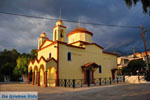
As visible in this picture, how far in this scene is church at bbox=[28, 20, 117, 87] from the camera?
1983cm

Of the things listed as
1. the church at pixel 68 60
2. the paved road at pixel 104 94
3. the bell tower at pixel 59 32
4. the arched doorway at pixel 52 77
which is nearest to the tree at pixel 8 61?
the church at pixel 68 60

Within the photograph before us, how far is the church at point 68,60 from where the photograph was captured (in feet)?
65.1

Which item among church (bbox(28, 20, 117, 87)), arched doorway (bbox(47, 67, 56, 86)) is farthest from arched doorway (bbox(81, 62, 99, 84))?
arched doorway (bbox(47, 67, 56, 86))

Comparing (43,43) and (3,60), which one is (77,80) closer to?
(43,43)

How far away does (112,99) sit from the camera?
8391mm

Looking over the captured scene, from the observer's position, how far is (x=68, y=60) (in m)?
21.2

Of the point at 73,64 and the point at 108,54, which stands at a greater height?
the point at 108,54

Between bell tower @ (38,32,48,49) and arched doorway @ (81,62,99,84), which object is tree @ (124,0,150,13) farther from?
bell tower @ (38,32,48,49)

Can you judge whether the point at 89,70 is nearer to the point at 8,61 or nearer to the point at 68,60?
the point at 68,60

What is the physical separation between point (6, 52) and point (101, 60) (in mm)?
32369

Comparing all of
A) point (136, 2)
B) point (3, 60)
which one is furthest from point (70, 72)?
point (3, 60)

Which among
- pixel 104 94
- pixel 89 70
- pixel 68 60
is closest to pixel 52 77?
pixel 68 60

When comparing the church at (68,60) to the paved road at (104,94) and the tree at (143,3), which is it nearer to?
the paved road at (104,94)

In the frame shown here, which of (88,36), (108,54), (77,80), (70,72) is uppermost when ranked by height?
(88,36)
